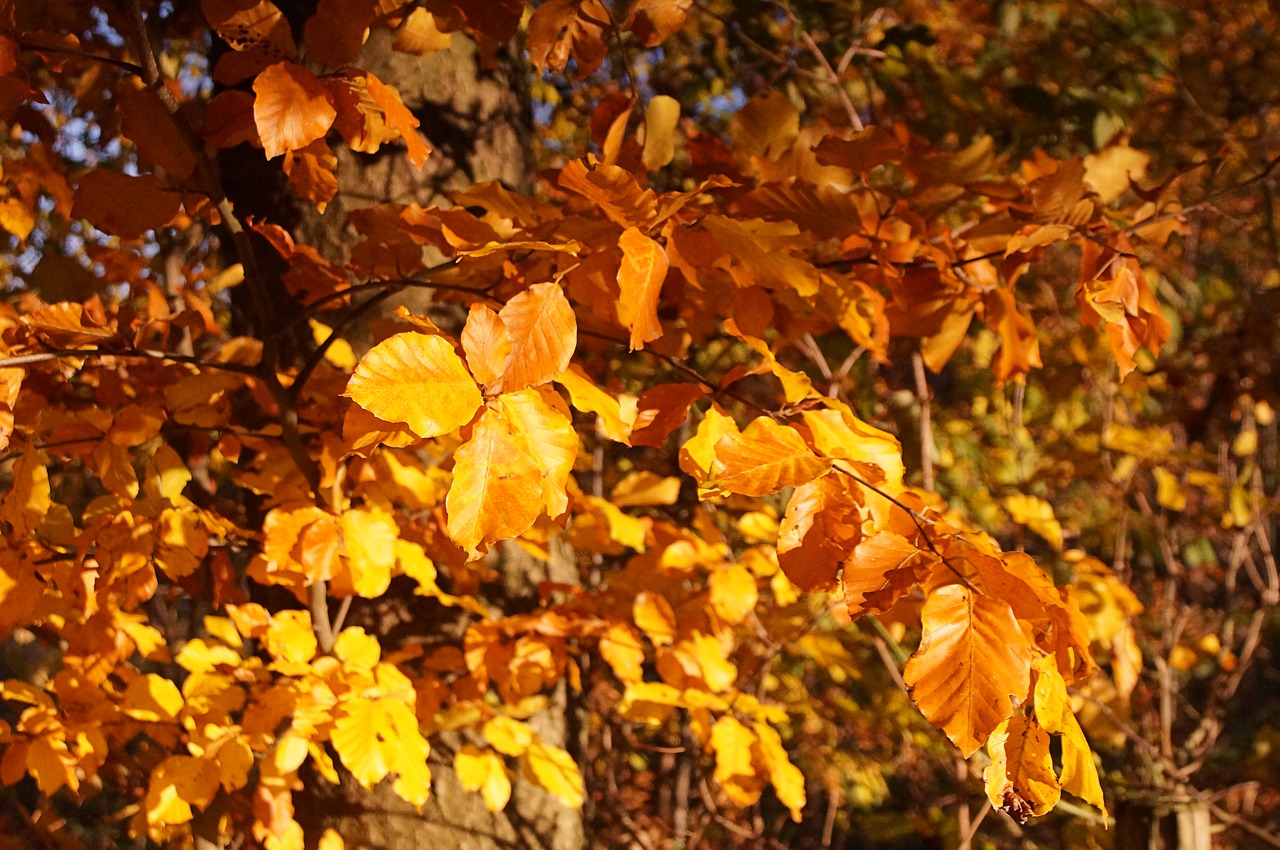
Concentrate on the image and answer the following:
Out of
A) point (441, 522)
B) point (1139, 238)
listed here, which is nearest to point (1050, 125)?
point (1139, 238)

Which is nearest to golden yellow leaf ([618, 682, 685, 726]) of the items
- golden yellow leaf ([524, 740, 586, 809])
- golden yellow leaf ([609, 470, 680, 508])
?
golden yellow leaf ([524, 740, 586, 809])

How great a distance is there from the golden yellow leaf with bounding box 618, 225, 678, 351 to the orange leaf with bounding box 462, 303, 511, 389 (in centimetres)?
12

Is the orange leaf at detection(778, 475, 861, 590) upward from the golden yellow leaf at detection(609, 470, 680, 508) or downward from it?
upward

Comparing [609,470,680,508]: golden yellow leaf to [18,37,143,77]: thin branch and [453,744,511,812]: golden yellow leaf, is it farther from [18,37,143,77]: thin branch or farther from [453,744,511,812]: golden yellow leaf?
[18,37,143,77]: thin branch

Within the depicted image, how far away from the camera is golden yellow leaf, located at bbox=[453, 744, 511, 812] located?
4.41ft

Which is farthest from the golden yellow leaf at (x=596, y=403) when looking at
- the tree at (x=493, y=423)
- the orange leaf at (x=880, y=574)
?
the orange leaf at (x=880, y=574)

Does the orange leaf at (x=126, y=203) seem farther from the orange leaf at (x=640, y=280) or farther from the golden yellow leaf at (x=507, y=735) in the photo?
the golden yellow leaf at (x=507, y=735)

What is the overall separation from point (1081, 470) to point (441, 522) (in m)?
2.07

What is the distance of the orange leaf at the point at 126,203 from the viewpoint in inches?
37.7

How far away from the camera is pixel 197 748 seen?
1.14 meters

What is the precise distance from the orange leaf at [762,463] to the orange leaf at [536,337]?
0.16 metres

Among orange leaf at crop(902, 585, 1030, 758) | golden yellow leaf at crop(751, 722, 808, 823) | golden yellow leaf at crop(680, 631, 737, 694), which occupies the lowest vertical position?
golden yellow leaf at crop(751, 722, 808, 823)

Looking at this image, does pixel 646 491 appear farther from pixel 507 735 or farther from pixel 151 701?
pixel 151 701

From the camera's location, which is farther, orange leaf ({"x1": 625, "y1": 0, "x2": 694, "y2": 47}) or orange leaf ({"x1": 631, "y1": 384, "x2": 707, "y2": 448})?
orange leaf ({"x1": 625, "y1": 0, "x2": 694, "y2": 47})
